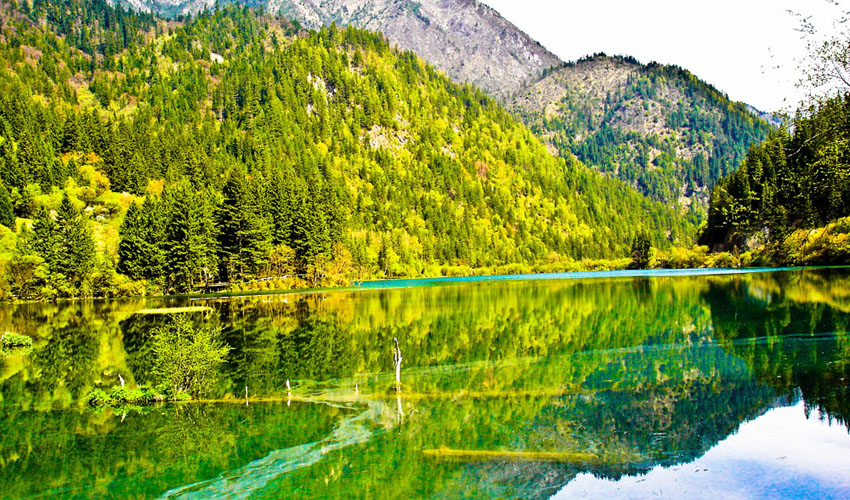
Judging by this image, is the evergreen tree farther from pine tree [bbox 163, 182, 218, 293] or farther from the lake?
the lake

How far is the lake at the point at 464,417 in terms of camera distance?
55.1ft

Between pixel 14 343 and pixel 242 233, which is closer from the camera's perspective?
pixel 14 343

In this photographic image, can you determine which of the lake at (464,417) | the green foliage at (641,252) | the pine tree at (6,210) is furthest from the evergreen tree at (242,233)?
the green foliage at (641,252)

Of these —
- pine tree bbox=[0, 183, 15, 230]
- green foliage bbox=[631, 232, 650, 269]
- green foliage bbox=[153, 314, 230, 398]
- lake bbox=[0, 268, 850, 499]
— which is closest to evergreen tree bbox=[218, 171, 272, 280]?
pine tree bbox=[0, 183, 15, 230]

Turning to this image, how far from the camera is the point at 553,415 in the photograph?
2228 cm

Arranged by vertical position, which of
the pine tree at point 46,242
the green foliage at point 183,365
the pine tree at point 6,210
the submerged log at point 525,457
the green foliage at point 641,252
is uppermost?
the pine tree at point 6,210

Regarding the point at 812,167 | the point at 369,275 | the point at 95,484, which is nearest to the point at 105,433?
the point at 95,484

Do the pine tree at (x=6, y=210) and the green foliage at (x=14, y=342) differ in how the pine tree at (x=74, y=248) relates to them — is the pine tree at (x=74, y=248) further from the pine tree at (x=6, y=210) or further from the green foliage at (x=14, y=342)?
the green foliage at (x=14, y=342)

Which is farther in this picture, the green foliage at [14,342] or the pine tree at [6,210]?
the pine tree at [6,210]

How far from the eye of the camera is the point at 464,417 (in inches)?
886

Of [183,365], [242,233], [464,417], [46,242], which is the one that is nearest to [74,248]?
[46,242]

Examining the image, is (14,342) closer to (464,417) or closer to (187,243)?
(464,417)

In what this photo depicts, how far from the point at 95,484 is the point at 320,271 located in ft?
310

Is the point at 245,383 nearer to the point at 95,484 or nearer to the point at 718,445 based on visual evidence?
the point at 95,484
